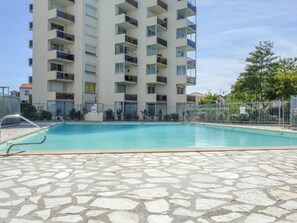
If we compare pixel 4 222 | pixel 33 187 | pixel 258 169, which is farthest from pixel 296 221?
pixel 33 187

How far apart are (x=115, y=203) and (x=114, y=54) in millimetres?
33729

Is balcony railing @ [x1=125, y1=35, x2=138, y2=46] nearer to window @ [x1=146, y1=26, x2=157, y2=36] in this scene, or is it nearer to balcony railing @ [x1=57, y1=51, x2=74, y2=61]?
window @ [x1=146, y1=26, x2=157, y2=36]

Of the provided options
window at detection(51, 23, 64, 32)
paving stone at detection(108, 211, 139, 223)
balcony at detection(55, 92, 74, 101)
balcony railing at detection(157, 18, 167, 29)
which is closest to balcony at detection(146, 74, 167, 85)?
balcony railing at detection(157, 18, 167, 29)

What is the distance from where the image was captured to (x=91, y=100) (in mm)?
36906

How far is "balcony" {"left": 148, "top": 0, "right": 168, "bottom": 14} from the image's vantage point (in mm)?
37062

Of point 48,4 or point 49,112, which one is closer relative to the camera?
point 49,112

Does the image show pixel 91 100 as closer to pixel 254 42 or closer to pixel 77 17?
pixel 77 17

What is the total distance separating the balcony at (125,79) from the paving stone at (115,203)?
31.9 metres

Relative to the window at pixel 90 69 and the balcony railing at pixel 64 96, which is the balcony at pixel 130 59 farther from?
the balcony railing at pixel 64 96

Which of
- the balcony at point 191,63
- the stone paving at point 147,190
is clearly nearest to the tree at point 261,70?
the balcony at point 191,63

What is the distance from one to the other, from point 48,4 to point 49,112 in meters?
13.2

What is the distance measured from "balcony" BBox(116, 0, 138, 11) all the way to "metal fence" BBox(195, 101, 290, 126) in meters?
17.2

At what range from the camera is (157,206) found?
151 inches

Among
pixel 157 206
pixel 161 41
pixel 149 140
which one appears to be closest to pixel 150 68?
pixel 161 41
